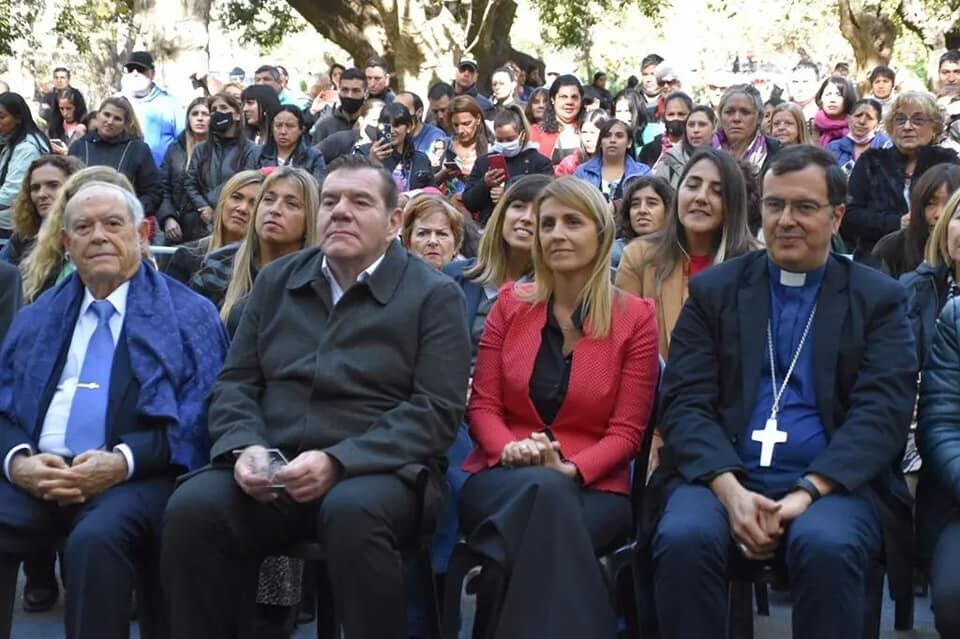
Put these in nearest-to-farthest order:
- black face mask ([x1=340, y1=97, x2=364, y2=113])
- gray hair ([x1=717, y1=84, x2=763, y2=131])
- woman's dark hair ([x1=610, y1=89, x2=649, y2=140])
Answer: gray hair ([x1=717, y1=84, x2=763, y2=131]), woman's dark hair ([x1=610, y1=89, x2=649, y2=140]), black face mask ([x1=340, y1=97, x2=364, y2=113])

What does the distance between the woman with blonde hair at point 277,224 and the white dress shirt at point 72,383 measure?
1.00 meters

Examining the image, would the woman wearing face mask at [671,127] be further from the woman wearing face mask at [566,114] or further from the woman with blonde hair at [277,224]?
the woman with blonde hair at [277,224]

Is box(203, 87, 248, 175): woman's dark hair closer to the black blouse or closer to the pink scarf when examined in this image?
the pink scarf

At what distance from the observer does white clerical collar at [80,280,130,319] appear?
16.8ft

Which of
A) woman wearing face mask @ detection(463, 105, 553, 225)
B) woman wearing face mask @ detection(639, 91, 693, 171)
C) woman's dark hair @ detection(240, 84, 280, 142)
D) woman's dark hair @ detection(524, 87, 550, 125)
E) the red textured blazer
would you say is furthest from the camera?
woman's dark hair @ detection(524, 87, 550, 125)

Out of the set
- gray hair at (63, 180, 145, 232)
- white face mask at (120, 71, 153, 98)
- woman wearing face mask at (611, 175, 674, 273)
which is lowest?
woman wearing face mask at (611, 175, 674, 273)

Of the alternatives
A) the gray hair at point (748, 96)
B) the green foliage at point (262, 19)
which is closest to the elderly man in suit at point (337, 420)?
the gray hair at point (748, 96)

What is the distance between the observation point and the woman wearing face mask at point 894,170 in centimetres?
843

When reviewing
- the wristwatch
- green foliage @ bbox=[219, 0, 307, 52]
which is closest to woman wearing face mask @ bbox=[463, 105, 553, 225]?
the wristwatch

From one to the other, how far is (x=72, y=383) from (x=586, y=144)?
6400 mm

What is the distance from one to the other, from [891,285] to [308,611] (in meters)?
2.49

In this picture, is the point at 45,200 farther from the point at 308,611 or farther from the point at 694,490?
the point at 694,490

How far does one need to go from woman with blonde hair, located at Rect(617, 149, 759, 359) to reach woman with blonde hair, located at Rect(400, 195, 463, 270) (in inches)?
40.1

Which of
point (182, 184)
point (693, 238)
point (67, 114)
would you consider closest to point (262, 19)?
point (67, 114)
